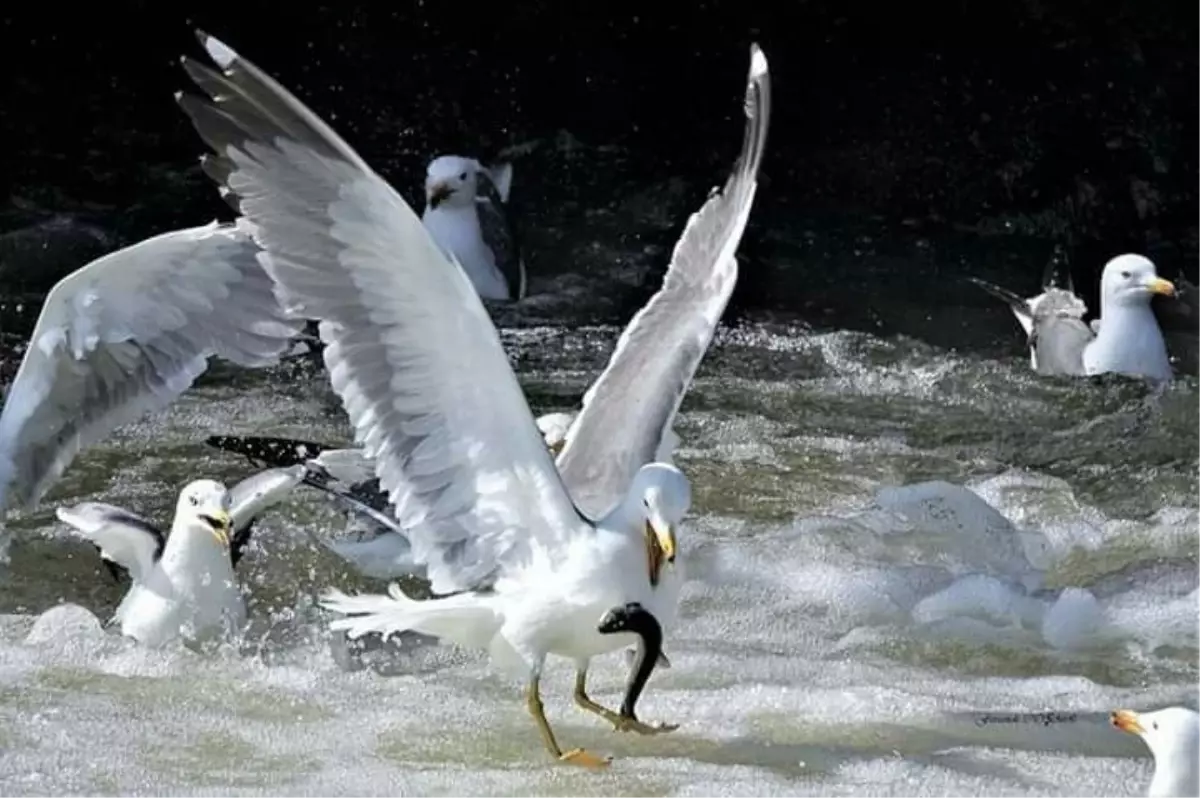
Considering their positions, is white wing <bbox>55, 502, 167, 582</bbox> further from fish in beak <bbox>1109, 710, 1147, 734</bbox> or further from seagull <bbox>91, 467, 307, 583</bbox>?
fish in beak <bbox>1109, 710, 1147, 734</bbox>

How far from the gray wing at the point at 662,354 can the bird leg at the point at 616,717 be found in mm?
365

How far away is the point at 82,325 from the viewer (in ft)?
16.6

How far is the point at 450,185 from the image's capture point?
808 centimetres

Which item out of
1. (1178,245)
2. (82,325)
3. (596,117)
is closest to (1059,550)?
(82,325)

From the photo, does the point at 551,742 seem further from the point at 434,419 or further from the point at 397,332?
the point at 397,332

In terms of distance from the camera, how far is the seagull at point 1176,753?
3674 millimetres

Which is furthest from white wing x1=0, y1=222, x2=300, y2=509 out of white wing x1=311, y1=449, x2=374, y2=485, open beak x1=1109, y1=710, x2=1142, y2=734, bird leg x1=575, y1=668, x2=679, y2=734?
open beak x1=1109, y1=710, x2=1142, y2=734

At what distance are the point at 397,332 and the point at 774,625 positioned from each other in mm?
1442

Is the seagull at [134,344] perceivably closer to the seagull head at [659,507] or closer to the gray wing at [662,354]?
the gray wing at [662,354]

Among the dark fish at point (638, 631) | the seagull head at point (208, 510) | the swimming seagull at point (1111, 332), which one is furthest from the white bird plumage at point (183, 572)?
the swimming seagull at point (1111, 332)

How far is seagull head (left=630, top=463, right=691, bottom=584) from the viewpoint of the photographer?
4008 millimetres

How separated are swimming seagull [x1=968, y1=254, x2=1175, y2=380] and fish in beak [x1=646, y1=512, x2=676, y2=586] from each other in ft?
11.4

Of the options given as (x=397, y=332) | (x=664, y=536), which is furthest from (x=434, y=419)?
(x=664, y=536)

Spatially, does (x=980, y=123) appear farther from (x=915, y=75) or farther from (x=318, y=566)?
(x=318, y=566)
